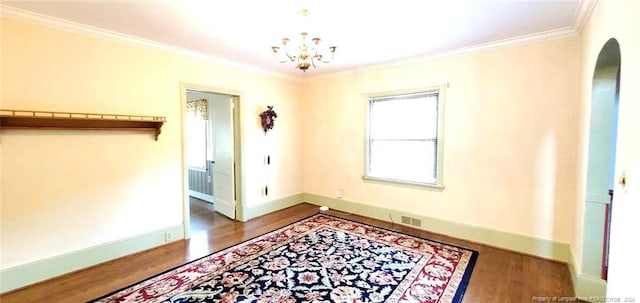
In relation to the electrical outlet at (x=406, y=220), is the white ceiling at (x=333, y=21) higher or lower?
higher

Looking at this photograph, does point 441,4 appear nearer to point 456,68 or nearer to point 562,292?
point 456,68

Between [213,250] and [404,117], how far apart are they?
3.26m

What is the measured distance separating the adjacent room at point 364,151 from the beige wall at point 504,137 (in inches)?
0.7

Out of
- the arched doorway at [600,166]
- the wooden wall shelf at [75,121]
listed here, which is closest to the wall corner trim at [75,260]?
the wooden wall shelf at [75,121]

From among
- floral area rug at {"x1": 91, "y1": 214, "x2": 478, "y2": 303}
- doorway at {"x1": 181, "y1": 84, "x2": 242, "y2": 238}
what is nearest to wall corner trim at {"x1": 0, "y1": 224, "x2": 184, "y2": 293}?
doorway at {"x1": 181, "y1": 84, "x2": 242, "y2": 238}

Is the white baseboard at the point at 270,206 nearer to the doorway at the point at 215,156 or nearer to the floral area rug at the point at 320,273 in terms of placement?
the doorway at the point at 215,156

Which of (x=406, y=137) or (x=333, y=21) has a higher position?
(x=333, y=21)

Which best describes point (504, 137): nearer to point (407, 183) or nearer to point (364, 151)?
point (407, 183)

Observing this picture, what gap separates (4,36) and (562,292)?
5456 millimetres

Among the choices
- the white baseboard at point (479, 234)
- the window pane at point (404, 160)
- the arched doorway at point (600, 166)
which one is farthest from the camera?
the window pane at point (404, 160)

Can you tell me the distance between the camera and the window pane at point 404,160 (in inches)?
157

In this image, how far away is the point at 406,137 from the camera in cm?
417

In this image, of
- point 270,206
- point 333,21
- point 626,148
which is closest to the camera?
point 626,148

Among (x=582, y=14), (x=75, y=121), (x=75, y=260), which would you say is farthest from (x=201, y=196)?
(x=582, y=14)
